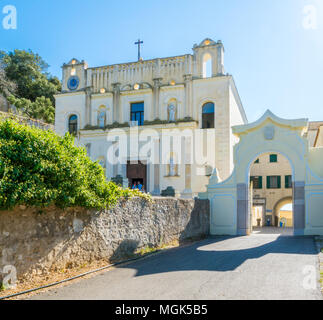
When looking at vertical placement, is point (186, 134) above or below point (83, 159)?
above

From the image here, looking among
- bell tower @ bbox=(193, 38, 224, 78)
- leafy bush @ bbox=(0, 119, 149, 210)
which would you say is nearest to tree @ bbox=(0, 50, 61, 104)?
bell tower @ bbox=(193, 38, 224, 78)

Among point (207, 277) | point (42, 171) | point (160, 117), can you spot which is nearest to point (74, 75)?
point (160, 117)

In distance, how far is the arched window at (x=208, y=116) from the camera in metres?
29.9

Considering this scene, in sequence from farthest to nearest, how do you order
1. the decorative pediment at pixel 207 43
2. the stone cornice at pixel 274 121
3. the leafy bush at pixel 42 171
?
the decorative pediment at pixel 207 43 < the stone cornice at pixel 274 121 < the leafy bush at pixel 42 171

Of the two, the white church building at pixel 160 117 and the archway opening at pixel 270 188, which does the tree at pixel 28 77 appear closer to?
the white church building at pixel 160 117

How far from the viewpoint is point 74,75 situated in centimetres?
3378

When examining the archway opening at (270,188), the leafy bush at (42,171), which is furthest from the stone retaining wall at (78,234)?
the archway opening at (270,188)

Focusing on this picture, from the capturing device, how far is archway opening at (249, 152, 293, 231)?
38222 millimetres

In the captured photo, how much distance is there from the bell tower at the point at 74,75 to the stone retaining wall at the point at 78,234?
20.7 m

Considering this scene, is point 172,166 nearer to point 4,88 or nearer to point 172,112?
point 172,112
